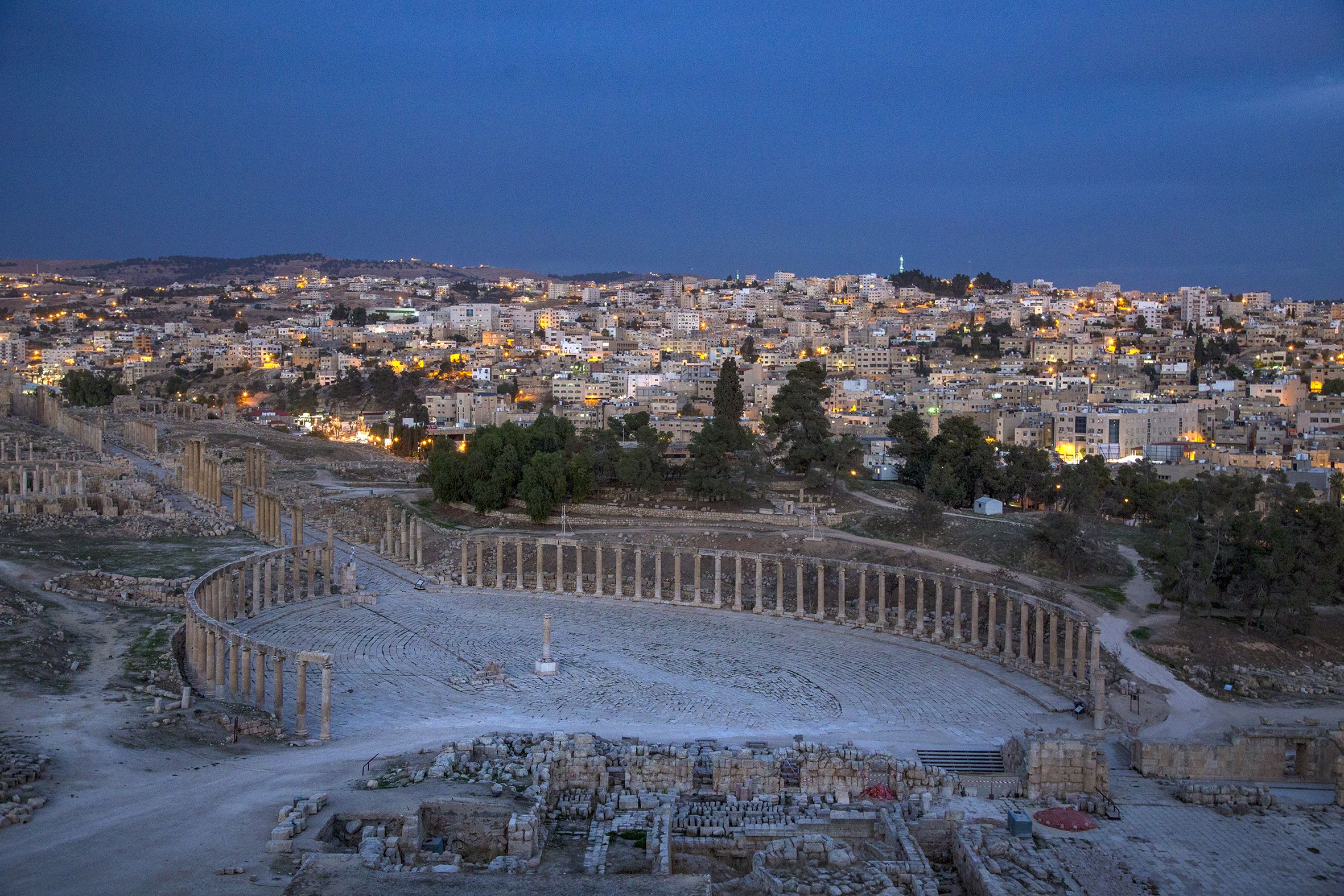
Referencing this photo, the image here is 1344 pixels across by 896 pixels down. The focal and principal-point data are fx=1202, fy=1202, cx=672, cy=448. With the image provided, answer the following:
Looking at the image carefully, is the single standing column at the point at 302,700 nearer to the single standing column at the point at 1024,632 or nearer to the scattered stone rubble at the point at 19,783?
the scattered stone rubble at the point at 19,783

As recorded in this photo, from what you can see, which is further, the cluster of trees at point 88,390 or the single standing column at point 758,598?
the cluster of trees at point 88,390

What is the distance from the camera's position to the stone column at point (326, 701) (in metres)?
26.9

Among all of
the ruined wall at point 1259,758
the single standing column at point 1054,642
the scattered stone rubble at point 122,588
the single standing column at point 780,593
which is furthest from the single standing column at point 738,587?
the ruined wall at point 1259,758

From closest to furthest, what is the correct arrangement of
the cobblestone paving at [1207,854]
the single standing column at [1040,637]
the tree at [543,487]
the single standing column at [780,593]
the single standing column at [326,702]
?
the cobblestone paving at [1207,854] → the single standing column at [326,702] → the single standing column at [1040,637] → the single standing column at [780,593] → the tree at [543,487]

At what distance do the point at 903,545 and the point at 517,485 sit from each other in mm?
19759

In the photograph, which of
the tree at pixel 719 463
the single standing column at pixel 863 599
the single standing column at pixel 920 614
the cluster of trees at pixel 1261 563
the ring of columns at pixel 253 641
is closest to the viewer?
the ring of columns at pixel 253 641

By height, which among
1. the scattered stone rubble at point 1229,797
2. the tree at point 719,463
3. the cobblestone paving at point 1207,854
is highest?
the tree at point 719,463

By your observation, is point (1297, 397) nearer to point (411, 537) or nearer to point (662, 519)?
point (662, 519)

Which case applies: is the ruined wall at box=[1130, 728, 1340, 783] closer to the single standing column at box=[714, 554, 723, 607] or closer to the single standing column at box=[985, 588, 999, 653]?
the single standing column at box=[985, 588, 999, 653]

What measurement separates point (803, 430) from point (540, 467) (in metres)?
13.9

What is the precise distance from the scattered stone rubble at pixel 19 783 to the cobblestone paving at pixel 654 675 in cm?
723

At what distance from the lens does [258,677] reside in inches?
1172

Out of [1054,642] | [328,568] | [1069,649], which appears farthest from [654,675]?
[328,568]

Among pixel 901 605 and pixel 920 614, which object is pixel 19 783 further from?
pixel 901 605
